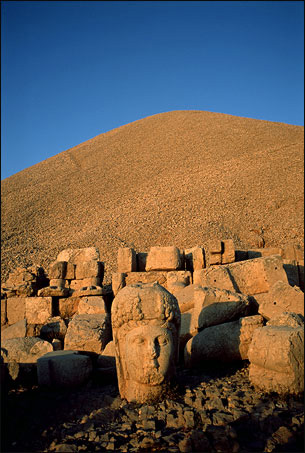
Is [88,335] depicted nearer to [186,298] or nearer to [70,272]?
[186,298]

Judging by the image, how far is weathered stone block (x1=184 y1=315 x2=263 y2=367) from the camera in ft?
15.2

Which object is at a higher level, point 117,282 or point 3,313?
point 117,282

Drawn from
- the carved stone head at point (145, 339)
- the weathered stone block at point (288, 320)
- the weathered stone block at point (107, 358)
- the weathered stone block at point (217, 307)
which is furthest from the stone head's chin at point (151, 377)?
the weathered stone block at point (288, 320)

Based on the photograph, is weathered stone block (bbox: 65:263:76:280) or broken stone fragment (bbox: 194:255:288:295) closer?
broken stone fragment (bbox: 194:255:288:295)

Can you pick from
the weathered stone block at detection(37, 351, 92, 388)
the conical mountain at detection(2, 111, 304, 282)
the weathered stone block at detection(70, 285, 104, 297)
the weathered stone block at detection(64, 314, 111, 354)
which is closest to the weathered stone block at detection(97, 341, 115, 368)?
the weathered stone block at detection(64, 314, 111, 354)

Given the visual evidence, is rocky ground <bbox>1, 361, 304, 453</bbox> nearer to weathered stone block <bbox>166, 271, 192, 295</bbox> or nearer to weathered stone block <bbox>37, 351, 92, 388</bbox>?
weathered stone block <bbox>37, 351, 92, 388</bbox>

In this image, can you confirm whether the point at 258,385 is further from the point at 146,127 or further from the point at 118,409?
the point at 146,127

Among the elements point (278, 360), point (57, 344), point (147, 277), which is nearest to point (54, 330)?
point (57, 344)

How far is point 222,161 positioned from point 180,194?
729 cm

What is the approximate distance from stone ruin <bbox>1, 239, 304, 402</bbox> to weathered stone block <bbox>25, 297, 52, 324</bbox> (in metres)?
0.02

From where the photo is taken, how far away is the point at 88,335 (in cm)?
538

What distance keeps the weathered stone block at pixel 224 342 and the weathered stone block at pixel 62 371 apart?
1.36m

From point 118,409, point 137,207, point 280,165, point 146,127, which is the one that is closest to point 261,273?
point 118,409

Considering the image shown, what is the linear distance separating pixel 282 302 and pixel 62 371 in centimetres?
308
